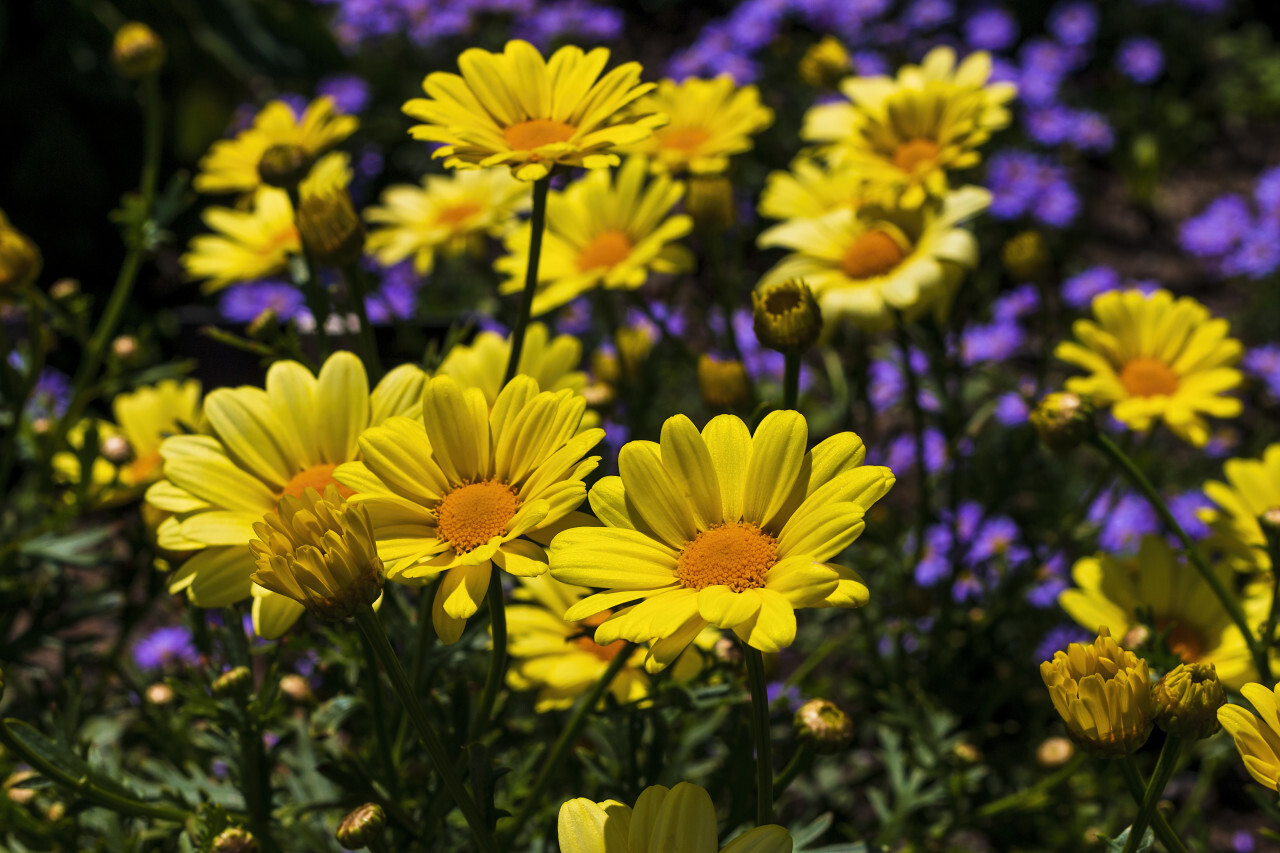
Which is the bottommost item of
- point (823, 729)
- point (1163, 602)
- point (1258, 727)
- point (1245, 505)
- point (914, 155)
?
point (1163, 602)

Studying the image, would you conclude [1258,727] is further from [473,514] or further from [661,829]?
[473,514]

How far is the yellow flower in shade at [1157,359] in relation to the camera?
1707 mm

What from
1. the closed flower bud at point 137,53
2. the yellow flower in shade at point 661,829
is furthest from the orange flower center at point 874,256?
the closed flower bud at point 137,53

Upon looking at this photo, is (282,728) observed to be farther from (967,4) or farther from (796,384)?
(967,4)

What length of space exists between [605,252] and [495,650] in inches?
40.0

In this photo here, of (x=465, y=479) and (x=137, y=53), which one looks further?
→ (x=137, y=53)

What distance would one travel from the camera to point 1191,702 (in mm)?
1001

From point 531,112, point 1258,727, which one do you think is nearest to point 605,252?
point 531,112

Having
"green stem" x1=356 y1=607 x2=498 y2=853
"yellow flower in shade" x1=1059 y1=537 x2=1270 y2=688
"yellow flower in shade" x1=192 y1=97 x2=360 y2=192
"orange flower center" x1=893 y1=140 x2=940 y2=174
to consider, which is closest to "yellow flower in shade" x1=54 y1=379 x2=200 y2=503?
"yellow flower in shade" x1=192 y1=97 x2=360 y2=192

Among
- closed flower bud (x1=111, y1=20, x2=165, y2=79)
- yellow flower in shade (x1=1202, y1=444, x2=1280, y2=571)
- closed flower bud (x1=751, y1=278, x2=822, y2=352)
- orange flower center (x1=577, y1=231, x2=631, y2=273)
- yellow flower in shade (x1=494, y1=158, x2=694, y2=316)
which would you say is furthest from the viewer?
closed flower bud (x1=111, y1=20, x2=165, y2=79)

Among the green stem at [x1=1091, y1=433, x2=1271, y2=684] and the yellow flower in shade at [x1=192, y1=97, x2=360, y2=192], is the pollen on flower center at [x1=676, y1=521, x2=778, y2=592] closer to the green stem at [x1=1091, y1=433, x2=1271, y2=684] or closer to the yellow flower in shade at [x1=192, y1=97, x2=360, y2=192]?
the green stem at [x1=1091, y1=433, x2=1271, y2=684]

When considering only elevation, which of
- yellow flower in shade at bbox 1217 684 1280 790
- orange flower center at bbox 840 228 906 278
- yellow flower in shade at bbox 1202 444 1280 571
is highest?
orange flower center at bbox 840 228 906 278

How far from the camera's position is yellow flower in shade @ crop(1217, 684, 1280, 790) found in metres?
0.98

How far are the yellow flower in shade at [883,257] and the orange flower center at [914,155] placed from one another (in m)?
0.08
